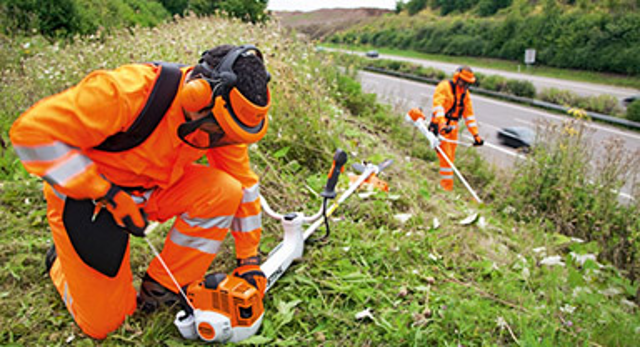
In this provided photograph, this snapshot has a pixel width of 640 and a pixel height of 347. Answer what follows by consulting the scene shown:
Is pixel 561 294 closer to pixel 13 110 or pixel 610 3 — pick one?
pixel 13 110

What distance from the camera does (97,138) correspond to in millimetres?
1782

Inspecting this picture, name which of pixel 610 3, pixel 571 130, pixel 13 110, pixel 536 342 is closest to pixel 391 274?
pixel 536 342

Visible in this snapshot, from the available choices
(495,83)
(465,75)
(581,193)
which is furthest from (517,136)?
(495,83)

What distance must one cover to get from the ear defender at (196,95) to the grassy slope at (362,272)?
4.05ft

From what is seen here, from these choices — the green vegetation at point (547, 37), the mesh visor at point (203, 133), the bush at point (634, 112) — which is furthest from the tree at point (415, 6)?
the mesh visor at point (203, 133)

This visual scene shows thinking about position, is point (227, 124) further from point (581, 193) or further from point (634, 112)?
point (634, 112)

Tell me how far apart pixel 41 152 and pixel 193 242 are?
2.99 feet

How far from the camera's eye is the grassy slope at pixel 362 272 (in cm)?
239

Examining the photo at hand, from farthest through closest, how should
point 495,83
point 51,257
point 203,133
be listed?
point 495,83, point 51,257, point 203,133

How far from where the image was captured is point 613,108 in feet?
50.4

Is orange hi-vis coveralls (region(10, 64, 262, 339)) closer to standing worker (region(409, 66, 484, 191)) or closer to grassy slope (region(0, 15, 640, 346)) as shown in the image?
grassy slope (region(0, 15, 640, 346))

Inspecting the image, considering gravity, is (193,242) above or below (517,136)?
above

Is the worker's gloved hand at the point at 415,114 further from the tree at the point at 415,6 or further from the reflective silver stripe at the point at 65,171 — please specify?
the tree at the point at 415,6

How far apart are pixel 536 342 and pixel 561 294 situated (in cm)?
85
